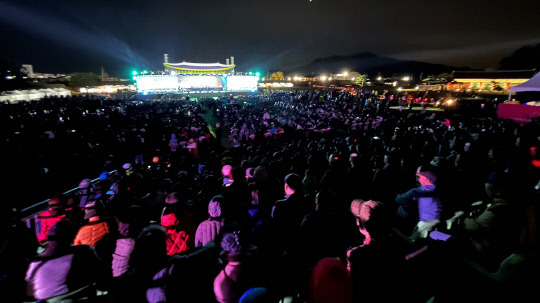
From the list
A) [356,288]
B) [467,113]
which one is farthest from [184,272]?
[467,113]

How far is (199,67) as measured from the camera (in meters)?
56.4

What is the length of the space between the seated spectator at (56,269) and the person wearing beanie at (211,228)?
42.8 inches

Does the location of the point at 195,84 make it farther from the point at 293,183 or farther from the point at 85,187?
the point at 293,183

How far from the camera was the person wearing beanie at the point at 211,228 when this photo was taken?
9.05 ft

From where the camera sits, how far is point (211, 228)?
281cm

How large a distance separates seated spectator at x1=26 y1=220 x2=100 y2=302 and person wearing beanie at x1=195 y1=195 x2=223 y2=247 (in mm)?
1086

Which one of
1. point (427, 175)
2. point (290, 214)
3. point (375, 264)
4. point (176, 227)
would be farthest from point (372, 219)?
point (176, 227)

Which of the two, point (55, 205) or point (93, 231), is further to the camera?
point (55, 205)

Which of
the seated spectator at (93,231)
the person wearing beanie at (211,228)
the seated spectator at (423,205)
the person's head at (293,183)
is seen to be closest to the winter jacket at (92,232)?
the seated spectator at (93,231)

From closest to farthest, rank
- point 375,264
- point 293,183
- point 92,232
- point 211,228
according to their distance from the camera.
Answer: point 375,264 < point 211,228 < point 92,232 < point 293,183

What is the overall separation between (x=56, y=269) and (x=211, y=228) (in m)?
1.37

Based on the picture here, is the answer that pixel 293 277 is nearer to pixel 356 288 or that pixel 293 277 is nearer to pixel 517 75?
pixel 356 288

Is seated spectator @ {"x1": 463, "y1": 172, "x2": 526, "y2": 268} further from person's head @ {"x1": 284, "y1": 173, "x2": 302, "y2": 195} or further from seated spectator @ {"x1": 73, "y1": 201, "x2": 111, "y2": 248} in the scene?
seated spectator @ {"x1": 73, "y1": 201, "x2": 111, "y2": 248}

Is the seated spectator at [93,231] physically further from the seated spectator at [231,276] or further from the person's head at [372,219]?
the person's head at [372,219]
